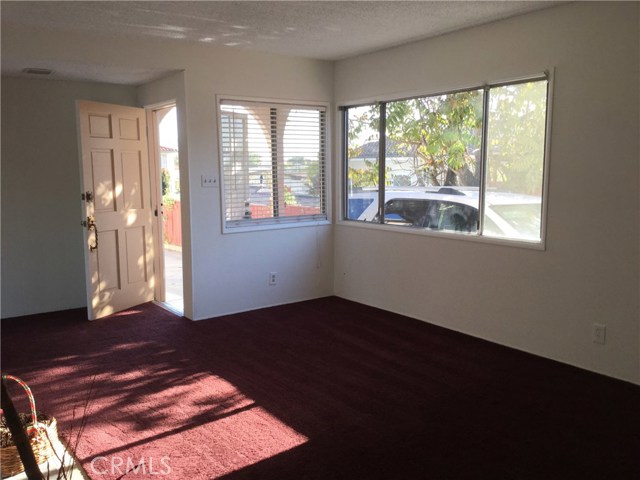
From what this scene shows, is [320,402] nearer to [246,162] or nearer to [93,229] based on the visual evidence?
[246,162]

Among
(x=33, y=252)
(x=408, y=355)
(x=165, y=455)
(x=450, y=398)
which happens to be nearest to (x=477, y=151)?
(x=408, y=355)

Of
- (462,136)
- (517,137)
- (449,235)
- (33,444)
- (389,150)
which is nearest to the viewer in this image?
(33,444)

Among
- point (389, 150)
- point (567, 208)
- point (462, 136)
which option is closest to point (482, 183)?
point (462, 136)

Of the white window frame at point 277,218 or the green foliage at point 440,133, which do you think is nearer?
the green foliage at point 440,133

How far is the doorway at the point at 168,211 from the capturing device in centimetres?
545

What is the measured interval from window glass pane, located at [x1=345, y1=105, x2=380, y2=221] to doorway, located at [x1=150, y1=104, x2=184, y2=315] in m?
1.70

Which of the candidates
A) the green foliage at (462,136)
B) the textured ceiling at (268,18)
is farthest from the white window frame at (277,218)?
the textured ceiling at (268,18)

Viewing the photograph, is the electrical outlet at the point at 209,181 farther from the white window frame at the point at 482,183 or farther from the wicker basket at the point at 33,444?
the wicker basket at the point at 33,444

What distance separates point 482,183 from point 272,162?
79.9 inches

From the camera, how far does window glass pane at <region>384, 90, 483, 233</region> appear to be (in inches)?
170

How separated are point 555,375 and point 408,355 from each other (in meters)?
0.99

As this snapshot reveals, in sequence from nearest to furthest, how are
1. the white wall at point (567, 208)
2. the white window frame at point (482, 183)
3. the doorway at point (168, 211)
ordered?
the white wall at point (567, 208) → the white window frame at point (482, 183) → the doorway at point (168, 211)

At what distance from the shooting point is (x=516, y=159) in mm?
3977

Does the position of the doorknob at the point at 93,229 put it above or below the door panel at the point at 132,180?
below
